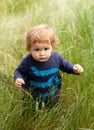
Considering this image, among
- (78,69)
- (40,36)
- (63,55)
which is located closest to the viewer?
(40,36)

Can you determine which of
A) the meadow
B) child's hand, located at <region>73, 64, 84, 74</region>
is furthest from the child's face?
the meadow

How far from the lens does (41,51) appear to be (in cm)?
271

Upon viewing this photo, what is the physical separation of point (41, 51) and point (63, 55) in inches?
22.5

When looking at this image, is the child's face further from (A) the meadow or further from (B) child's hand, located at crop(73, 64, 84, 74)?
(A) the meadow

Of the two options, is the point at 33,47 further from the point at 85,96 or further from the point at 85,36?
the point at 85,36

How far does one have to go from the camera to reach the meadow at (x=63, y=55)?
272 cm

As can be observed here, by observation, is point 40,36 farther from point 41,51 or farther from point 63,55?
→ point 63,55

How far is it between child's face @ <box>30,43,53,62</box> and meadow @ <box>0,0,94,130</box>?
320mm

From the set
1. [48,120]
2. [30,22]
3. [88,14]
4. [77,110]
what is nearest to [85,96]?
[77,110]

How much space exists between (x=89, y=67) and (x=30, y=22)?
1.41 metres

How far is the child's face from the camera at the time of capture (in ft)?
8.84

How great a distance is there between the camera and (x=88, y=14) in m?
3.71

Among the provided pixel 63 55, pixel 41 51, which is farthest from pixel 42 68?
pixel 63 55

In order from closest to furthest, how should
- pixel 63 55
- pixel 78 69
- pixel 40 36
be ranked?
pixel 40 36, pixel 78 69, pixel 63 55
